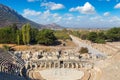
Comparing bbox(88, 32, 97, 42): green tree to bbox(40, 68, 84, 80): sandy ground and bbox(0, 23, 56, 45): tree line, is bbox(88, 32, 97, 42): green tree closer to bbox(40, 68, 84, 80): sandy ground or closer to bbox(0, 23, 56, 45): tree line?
bbox(0, 23, 56, 45): tree line

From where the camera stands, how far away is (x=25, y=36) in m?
61.9

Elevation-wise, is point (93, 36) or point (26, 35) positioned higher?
point (26, 35)

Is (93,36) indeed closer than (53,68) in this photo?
No

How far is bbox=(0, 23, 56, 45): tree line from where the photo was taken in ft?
202

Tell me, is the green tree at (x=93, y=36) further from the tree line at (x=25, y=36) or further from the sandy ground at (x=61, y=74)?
the sandy ground at (x=61, y=74)

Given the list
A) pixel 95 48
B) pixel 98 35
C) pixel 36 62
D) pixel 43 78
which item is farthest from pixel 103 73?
pixel 98 35

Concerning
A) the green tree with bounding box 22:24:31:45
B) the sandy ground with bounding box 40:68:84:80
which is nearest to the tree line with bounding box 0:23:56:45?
the green tree with bounding box 22:24:31:45

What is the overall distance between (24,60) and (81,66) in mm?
9738

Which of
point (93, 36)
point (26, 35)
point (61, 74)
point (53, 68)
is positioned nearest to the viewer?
point (61, 74)

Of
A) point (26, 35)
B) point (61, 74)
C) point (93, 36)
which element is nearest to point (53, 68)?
point (61, 74)

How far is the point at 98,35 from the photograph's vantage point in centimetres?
7681

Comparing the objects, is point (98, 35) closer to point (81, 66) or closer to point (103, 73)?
point (81, 66)

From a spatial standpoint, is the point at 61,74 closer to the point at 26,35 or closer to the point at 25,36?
the point at 26,35

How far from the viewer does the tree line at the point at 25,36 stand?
61697 millimetres
